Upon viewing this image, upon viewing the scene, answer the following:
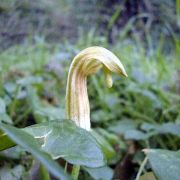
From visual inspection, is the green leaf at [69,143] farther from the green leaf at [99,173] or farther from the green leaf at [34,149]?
the green leaf at [99,173]

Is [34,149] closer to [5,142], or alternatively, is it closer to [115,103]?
[5,142]

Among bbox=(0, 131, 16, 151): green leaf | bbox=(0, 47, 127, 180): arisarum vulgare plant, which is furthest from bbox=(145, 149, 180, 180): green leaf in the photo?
bbox=(0, 131, 16, 151): green leaf

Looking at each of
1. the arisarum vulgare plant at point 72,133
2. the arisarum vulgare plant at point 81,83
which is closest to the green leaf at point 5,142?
the arisarum vulgare plant at point 72,133

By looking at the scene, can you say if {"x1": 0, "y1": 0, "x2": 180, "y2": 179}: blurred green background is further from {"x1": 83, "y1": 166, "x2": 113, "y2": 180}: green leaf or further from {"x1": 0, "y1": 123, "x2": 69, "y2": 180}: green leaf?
{"x1": 0, "y1": 123, "x2": 69, "y2": 180}: green leaf

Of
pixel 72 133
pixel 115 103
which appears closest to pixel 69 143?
pixel 72 133

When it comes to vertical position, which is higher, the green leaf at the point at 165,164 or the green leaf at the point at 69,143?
the green leaf at the point at 69,143

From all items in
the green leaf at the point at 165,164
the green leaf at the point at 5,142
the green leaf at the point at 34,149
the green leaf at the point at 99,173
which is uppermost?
the green leaf at the point at 34,149

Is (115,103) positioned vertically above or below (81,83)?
below

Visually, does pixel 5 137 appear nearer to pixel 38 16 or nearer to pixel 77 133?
pixel 77 133
